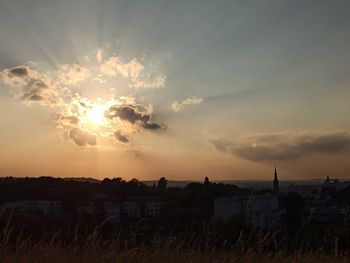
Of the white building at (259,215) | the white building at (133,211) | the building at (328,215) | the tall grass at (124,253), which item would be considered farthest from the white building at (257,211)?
the white building at (133,211)

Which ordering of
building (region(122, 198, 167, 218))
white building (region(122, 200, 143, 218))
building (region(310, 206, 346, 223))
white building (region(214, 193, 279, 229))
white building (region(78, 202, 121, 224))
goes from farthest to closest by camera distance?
white building (region(122, 200, 143, 218)) < building (region(122, 198, 167, 218)) < white building (region(78, 202, 121, 224)) < building (region(310, 206, 346, 223)) < white building (region(214, 193, 279, 229))

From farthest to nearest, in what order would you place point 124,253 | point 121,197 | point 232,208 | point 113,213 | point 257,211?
point 121,197, point 113,213, point 232,208, point 257,211, point 124,253

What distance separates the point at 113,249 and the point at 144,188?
54.3 m

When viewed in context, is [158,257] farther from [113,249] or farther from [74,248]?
[74,248]

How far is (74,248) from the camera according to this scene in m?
5.56

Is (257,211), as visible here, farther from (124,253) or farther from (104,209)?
(104,209)

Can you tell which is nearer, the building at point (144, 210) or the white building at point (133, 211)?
the building at point (144, 210)

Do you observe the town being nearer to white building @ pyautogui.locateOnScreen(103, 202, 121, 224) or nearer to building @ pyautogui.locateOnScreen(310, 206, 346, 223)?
white building @ pyautogui.locateOnScreen(103, 202, 121, 224)

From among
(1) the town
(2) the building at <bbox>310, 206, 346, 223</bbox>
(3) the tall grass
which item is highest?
(1) the town

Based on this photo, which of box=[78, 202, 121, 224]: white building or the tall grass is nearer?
the tall grass

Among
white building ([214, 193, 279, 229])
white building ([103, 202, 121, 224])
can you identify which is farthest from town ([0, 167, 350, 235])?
white building ([214, 193, 279, 229])

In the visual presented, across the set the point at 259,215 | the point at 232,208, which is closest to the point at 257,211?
the point at 259,215

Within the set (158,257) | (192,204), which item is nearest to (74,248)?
(158,257)

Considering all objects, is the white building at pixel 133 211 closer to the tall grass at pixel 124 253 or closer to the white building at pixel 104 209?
the white building at pixel 104 209
